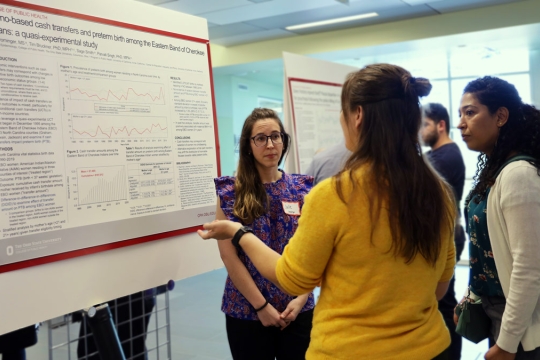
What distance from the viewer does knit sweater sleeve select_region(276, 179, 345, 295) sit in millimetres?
1095

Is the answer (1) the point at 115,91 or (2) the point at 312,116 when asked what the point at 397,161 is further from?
(2) the point at 312,116

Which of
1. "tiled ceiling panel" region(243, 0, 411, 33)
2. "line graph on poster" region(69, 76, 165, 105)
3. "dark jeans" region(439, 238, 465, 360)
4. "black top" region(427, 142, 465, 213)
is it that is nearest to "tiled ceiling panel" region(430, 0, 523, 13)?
"tiled ceiling panel" region(243, 0, 411, 33)

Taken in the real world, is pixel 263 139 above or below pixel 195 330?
above

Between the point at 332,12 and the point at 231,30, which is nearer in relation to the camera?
the point at 332,12

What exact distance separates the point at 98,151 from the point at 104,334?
0.60 m

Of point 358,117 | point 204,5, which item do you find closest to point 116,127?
point 358,117

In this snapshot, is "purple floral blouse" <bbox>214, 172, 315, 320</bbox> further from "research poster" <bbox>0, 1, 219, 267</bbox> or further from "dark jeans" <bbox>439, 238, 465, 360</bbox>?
"dark jeans" <bbox>439, 238, 465, 360</bbox>

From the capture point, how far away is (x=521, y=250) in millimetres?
1418

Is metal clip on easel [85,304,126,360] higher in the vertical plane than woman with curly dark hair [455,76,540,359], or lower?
lower

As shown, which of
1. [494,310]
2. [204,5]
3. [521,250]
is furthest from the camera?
[204,5]

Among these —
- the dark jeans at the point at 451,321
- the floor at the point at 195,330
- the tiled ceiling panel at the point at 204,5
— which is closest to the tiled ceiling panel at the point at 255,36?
the tiled ceiling panel at the point at 204,5

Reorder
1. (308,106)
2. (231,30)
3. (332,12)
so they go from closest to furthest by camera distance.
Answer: (308,106) < (332,12) < (231,30)

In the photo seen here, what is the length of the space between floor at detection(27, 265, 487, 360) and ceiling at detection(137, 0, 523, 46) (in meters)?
3.03

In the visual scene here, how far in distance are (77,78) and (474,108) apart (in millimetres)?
1303
